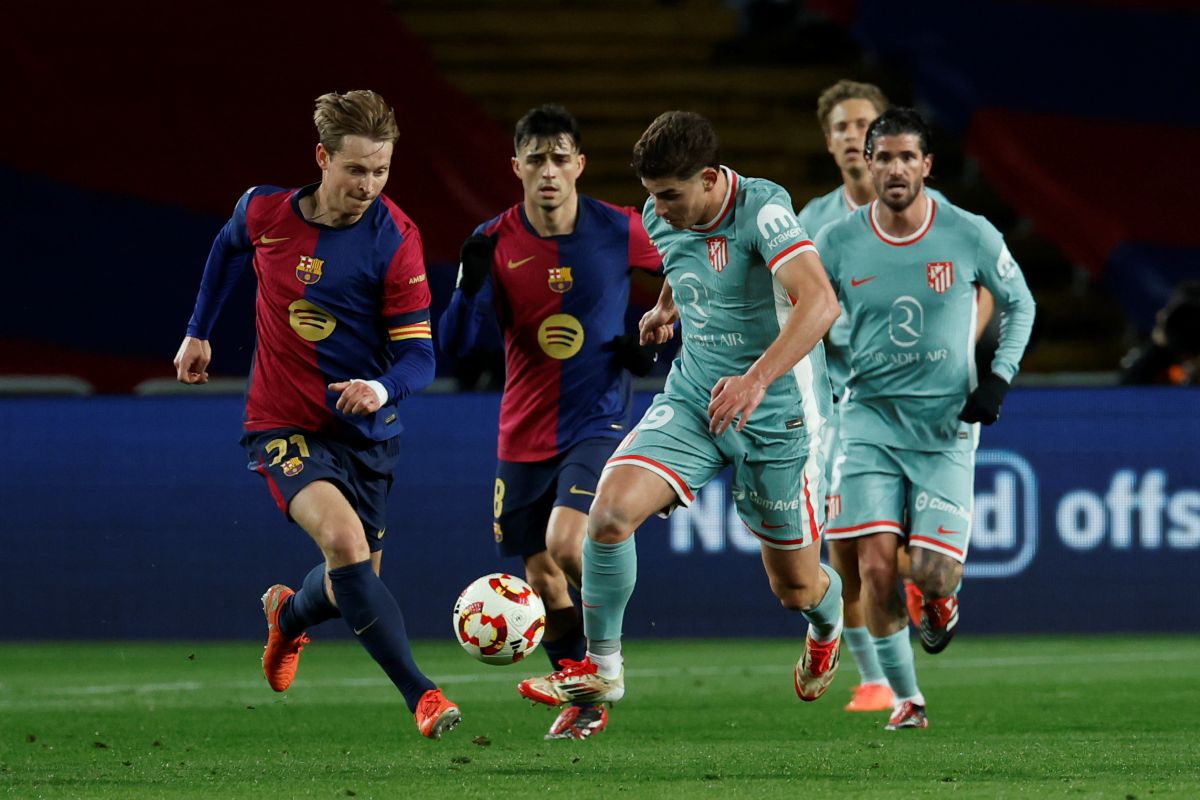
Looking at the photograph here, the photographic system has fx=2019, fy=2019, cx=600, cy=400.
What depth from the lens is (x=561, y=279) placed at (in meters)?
7.76

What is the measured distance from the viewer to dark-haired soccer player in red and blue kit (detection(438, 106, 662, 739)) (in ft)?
25.2

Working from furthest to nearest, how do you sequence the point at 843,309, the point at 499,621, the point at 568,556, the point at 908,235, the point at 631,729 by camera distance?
the point at 843,309, the point at 908,235, the point at 631,729, the point at 568,556, the point at 499,621

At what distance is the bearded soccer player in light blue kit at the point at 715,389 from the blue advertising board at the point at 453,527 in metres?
4.23

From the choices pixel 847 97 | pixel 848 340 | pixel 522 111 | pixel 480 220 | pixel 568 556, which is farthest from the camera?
pixel 522 111

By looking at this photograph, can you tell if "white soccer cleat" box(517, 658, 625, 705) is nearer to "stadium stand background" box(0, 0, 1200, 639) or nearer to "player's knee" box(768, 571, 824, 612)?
"player's knee" box(768, 571, 824, 612)

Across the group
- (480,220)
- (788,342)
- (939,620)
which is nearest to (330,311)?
(788,342)

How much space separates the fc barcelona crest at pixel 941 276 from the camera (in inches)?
300

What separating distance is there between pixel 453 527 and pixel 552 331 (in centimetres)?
368

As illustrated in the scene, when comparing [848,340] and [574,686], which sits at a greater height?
[848,340]

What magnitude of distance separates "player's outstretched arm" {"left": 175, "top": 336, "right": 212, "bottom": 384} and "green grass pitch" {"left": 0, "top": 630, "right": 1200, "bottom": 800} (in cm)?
130

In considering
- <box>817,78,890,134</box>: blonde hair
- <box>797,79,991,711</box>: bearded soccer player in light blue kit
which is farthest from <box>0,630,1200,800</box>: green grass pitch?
<box>817,78,890,134</box>: blonde hair

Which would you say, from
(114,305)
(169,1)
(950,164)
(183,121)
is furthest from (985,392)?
(950,164)

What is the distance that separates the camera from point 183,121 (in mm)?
15664

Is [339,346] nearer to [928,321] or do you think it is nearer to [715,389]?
[715,389]
